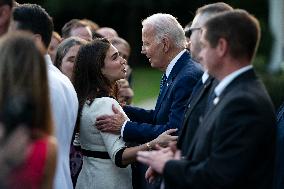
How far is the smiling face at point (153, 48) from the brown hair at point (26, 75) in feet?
8.91

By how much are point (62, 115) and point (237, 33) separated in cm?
142

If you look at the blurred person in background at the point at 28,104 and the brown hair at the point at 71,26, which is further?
the brown hair at the point at 71,26

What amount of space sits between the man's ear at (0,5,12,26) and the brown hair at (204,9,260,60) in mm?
1312

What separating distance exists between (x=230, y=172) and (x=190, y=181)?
0.26 metres

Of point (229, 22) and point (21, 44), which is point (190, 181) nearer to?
point (229, 22)

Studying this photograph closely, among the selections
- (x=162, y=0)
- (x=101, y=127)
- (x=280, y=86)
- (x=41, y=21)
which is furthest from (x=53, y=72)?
(x=162, y=0)

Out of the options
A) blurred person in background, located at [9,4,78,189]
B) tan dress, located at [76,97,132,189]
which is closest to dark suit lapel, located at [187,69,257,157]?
blurred person in background, located at [9,4,78,189]

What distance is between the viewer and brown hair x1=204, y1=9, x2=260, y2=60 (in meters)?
4.99

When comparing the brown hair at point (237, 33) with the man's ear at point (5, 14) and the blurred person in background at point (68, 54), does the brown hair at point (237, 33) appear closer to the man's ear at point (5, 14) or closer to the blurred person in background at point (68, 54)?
the man's ear at point (5, 14)

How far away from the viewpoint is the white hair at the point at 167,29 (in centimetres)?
686

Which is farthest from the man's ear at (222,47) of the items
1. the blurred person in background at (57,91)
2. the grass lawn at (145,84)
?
the grass lawn at (145,84)

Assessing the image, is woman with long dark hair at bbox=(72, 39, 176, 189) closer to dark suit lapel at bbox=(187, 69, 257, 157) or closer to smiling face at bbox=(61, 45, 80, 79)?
smiling face at bbox=(61, 45, 80, 79)

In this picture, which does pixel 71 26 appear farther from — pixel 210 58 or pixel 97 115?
pixel 210 58

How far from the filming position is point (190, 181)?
493 centimetres
